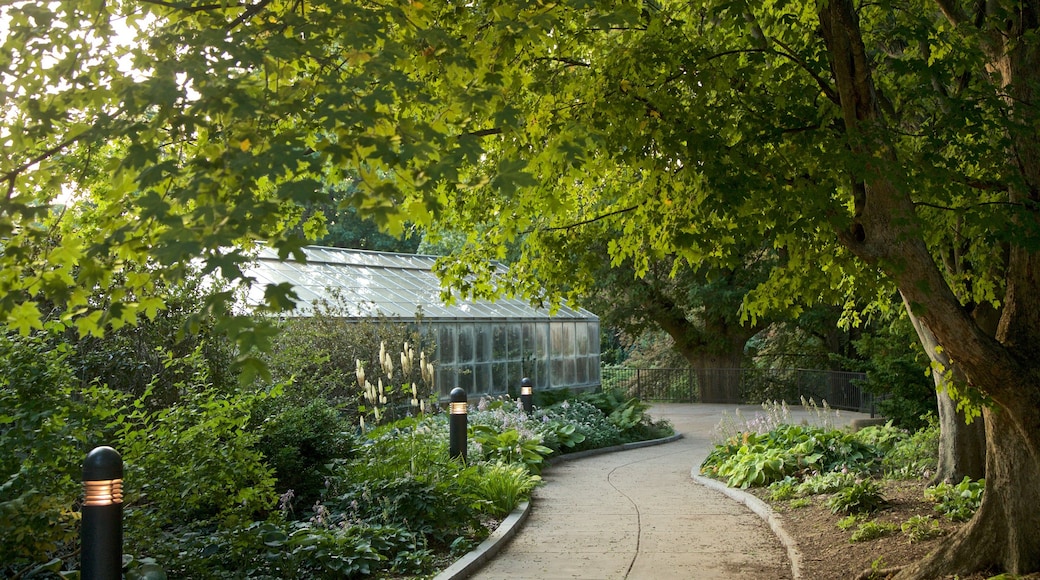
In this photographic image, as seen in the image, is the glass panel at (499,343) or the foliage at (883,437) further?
the glass panel at (499,343)

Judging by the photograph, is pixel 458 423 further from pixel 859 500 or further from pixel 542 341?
pixel 542 341

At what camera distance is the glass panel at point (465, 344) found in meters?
21.8

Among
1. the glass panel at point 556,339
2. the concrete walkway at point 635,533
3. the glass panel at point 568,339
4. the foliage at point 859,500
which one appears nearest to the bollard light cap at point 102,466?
the concrete walkway at point 635,533

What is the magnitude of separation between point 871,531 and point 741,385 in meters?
24.8

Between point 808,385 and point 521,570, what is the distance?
2520 cm

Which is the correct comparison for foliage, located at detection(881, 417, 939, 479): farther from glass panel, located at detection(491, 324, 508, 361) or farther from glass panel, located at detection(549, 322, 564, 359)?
glass panel, located at detection(549, 322, 564, 359)

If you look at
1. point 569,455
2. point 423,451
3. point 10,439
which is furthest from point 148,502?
point 569,455

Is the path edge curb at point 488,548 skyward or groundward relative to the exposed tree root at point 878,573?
skyward

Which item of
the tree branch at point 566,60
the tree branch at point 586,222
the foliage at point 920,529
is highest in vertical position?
the tree branch at point 566,60

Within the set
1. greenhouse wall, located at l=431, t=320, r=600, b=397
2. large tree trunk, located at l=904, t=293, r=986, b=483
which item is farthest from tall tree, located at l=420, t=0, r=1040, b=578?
greenhouse wall, located at l=431, t=320, r=600, b=397

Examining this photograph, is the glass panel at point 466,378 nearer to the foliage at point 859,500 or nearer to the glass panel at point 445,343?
the glass panel at point 445,343

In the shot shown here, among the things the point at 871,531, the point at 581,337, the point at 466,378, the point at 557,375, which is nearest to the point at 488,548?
the point at 871,531

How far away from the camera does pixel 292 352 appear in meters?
12.1

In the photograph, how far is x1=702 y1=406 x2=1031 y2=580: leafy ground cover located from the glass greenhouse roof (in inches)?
212
